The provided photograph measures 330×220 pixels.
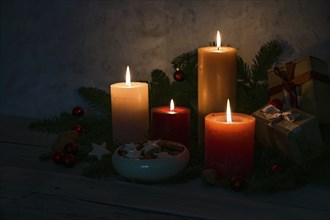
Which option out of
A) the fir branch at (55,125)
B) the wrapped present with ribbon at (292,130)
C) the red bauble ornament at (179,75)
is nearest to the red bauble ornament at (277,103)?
the wrapped present with ribbon at (292,130)

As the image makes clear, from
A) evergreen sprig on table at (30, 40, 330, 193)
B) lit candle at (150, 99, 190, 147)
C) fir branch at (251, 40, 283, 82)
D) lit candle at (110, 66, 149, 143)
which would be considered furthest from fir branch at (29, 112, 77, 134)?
fir branch at (251, 40, 283, 82)

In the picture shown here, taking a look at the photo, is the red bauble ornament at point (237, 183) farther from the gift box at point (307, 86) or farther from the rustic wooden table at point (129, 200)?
the gift box at point (307, 86)

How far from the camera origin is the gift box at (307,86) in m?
1.04

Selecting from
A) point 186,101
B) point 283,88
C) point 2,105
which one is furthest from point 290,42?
point 2,105

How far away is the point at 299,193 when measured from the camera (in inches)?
35.6

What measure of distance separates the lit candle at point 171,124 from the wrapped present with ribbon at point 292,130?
6.9 inches

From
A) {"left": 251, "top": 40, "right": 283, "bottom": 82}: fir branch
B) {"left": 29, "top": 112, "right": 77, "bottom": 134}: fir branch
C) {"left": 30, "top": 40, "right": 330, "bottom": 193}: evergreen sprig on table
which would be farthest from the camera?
{"left": 29, "top": 112, "right": 77, "bottom": 134}: fir branch

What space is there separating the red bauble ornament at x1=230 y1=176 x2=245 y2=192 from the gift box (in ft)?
0.80

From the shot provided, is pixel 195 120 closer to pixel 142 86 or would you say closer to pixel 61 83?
pixel 142 86

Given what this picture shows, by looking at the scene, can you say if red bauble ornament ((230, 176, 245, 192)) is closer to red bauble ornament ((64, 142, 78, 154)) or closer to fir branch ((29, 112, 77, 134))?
red bauble ornament ((64, 142, 78, 154))

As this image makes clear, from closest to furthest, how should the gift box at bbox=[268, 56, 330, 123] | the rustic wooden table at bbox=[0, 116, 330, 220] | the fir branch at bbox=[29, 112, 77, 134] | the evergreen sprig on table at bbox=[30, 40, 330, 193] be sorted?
1. the rustic wooden table at bbox=[0, 116, 330, 220]
2. the evergreen sprig on table at bbox=[30, 40, 330, 193]
3. the gift box at bbox=[268, 56, 330, 123]
4. the fir branch at bbox=[29, 112, 77, 134]

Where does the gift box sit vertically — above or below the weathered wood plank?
above

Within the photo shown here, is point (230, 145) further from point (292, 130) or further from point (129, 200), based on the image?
point (129, 200)

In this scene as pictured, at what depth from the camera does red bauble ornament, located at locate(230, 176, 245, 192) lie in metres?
0.90
